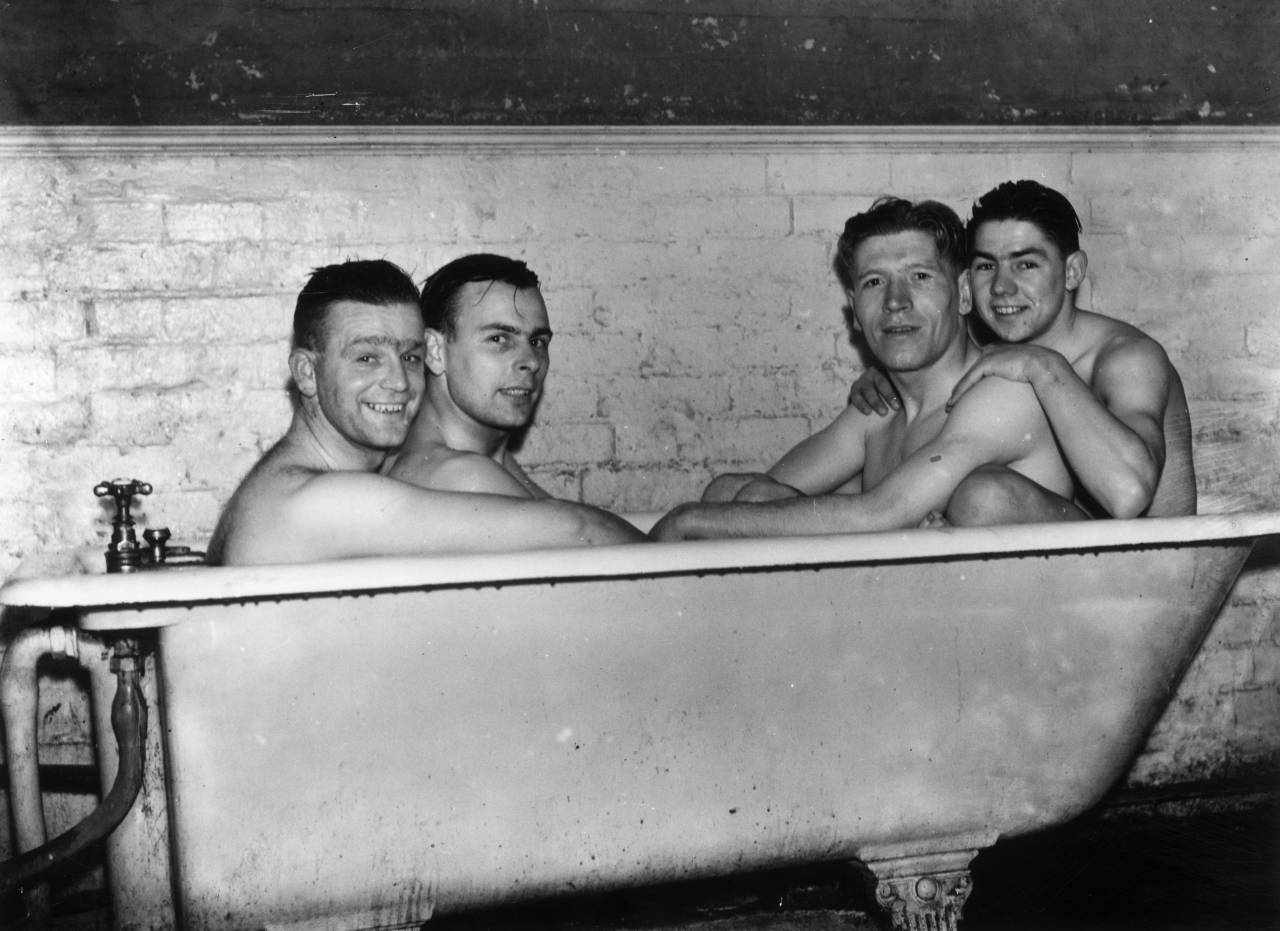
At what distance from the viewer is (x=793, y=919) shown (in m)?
2.82

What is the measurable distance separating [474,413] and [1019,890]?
168cm

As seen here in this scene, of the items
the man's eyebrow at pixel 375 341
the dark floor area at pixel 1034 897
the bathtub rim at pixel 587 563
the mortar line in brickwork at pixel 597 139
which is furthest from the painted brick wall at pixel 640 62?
the dark floor area at pixel 1034 897

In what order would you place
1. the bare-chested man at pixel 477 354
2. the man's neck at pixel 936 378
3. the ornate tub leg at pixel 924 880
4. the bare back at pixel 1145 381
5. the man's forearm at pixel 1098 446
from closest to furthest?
the ornate tub leg at pixel 924 880, the man's forearm at pixel 1098 446, the bare-chested man at pixel 477 354, the bare back at pixel 1145 381, the man's neck at pixel 936 378

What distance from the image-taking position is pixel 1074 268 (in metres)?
2.70

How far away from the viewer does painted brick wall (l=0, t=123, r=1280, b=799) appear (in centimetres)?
298

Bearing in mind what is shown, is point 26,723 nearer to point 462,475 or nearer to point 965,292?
point 462,475

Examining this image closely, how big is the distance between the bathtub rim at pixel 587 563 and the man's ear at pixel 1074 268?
0.71 m

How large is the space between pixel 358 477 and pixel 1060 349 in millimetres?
1607

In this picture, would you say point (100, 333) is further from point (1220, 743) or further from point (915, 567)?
point (1220, 743)

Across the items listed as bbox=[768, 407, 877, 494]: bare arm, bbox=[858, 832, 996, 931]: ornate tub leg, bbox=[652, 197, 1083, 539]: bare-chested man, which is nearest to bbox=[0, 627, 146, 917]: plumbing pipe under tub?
bbox=[652, 197, 1083, 539]: bare-chested man

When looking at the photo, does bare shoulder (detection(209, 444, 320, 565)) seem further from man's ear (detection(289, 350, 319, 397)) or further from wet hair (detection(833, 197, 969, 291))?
wet hair (detection(833, 197, 969, 291))

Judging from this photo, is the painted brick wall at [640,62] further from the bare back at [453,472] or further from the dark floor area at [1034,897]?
the dark floor area at [1034,897]

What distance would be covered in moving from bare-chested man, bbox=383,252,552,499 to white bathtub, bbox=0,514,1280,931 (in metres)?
0.59

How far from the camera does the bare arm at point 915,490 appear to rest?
232 centimetres
